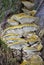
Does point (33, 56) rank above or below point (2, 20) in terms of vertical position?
above

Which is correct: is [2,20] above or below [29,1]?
below

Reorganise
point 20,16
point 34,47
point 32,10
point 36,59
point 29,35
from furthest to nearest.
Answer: point 32,10, point 20,16, point 29,35, point 34,47, point 36,59

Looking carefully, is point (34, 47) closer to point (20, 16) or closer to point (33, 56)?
point (33, 56)

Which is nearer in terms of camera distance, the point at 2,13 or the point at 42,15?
the point at 42,15

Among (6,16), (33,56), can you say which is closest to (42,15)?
(6,16)

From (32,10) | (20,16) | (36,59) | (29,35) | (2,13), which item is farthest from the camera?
(2,13)

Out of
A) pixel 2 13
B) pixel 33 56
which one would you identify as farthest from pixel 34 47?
pixel 2 13

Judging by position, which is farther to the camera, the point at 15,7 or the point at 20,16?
the point at 15,7

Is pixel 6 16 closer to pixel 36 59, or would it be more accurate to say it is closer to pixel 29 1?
pixel 29 1

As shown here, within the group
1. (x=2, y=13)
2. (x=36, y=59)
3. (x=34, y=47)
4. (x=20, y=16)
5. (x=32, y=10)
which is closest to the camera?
(x=36, y=59)
